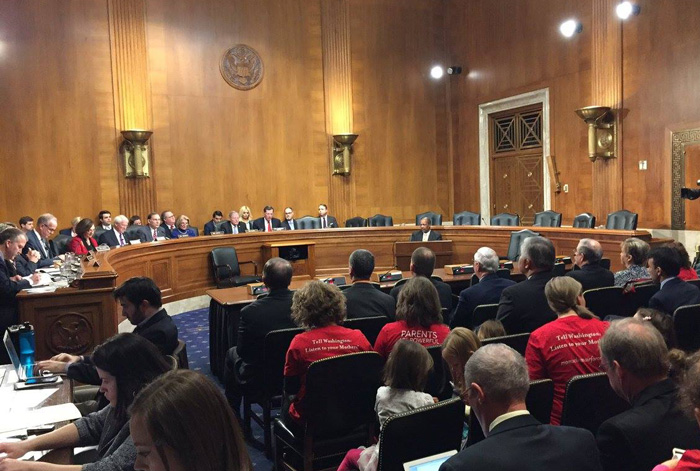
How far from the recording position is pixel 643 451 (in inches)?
72.6

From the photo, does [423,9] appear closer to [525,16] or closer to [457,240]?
[525,16]

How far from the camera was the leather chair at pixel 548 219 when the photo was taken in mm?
9843

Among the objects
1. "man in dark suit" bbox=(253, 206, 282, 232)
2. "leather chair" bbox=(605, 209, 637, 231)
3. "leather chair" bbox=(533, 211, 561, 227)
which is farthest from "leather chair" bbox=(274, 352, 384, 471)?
"man in dark suit" bbox=(253, 206, 282, 232)

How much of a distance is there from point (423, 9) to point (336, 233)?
6000mm

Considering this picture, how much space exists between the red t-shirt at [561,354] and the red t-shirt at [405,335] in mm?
577

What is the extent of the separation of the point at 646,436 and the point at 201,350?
5298 mm

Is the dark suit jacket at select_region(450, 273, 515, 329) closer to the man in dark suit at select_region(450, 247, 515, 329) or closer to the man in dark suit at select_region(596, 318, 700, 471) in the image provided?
the man in dark suit at select_region(450, 247, 515, 329)

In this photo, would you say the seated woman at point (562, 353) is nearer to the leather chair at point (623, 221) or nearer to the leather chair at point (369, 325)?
the leather chair at point (369, 325)

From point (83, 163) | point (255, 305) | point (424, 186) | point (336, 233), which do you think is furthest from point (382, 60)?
point (255, 305)

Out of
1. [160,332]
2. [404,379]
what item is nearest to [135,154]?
[160,332]

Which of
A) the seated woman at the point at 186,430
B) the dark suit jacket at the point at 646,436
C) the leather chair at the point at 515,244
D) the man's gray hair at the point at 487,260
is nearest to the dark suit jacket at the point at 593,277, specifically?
the man's gray hair at the point at 487,260

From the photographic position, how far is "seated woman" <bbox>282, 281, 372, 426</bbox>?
125 inches

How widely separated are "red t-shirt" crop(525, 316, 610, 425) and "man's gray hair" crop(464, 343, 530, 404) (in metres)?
1.11

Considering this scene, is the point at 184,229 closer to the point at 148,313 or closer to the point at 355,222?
the point at 355,222
